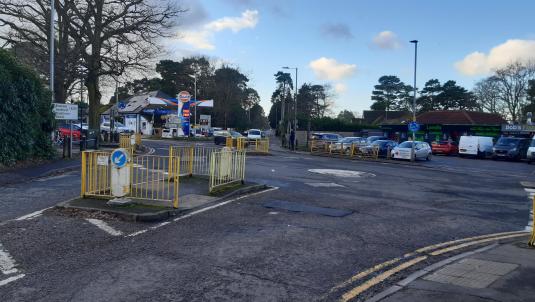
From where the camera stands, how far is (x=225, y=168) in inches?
546

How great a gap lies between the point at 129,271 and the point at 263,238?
108 inches

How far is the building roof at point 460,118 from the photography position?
65688mm

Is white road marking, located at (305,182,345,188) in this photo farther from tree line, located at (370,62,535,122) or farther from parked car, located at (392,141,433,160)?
tree line, located at (370,62,535,122)

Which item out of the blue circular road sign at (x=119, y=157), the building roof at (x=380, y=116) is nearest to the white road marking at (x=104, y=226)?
the blue circular road sign at (x=119, y=157)

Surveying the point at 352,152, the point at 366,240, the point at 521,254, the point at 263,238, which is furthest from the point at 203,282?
the point at 352,152

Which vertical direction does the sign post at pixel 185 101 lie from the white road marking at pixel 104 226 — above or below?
above

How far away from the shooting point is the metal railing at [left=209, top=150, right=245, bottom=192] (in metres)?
12.9

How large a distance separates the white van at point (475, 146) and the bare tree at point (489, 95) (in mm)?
34701

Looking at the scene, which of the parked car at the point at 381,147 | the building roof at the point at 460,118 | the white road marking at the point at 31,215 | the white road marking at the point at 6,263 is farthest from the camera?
the building roof at the point at 460,118

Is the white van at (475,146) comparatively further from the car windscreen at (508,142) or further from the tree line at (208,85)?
the tree line at (208,85)

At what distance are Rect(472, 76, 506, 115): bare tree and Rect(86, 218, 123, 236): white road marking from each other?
75.0 metres

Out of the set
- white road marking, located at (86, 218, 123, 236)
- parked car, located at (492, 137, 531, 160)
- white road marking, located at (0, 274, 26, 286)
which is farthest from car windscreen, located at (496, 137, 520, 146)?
white road marking, located at (0, 274, 26, 286)

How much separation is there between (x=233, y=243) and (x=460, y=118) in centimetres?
6497

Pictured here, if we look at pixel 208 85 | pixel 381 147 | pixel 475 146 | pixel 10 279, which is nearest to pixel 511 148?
pixel 475 146
